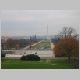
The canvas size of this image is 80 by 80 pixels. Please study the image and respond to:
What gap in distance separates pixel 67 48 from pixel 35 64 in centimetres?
43

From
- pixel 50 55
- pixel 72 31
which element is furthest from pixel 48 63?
pixel 72 31

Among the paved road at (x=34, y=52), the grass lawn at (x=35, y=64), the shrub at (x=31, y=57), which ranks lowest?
the grass lawn at (x=35, y=64)

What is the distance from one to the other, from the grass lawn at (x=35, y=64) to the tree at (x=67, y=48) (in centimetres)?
8

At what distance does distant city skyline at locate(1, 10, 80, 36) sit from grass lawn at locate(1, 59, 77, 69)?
0.34 m

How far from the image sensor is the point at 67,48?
9.25 ft

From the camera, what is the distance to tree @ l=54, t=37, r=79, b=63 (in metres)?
2.79

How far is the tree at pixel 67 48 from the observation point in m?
2.79

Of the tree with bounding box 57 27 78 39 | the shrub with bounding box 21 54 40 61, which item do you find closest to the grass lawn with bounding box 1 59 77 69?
the shrub with bounding box 21 54 40 61

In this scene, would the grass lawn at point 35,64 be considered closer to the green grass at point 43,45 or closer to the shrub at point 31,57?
the shrub at point 31,57

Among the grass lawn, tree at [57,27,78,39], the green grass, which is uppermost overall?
tree at [57,27,78,39]

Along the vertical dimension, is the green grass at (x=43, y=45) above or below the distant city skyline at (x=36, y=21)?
below

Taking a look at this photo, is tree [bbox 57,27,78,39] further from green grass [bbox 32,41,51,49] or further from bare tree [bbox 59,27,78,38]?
A: green grass [bbox 32,41,51,49]

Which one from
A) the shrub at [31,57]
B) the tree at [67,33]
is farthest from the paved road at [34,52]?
the tree at [67,33]
